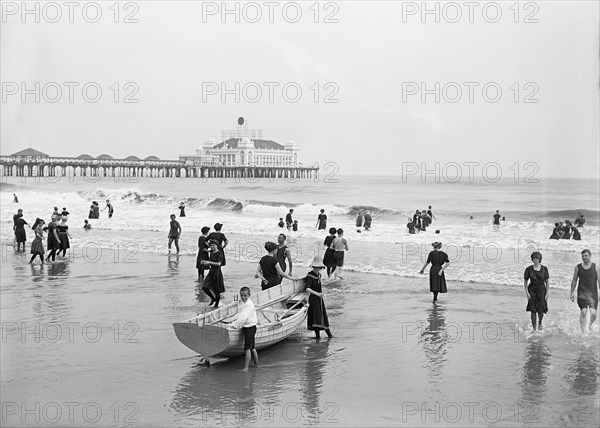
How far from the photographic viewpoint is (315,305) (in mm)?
9516

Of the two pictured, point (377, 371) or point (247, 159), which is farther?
point (247, 159)

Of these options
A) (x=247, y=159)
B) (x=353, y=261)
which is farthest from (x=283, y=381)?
(x=247, y=159)

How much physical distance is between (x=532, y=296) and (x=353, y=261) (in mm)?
9504

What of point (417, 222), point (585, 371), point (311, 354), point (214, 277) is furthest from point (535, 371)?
point (417, 222)

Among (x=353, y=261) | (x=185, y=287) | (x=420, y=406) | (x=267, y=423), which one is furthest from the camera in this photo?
(x=353, y=261)

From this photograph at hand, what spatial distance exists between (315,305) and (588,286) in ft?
12.5

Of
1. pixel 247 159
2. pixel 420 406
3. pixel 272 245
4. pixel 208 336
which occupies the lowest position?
pixel 420 406

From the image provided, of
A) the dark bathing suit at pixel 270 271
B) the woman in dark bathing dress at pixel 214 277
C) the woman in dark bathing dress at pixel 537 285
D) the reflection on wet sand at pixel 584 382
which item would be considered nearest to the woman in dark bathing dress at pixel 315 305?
the dark bathing suit at pixel 270 271

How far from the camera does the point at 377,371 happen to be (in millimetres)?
8117

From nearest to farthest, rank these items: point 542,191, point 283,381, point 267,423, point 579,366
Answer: point 267,423
point 283,381
point 579,366
point 542,191

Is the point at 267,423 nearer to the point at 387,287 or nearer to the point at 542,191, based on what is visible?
the point at 387,287

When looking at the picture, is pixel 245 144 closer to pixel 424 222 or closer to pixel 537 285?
pixel 424 222

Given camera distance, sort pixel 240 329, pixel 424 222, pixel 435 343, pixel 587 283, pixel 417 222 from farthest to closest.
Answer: pixel 424 222, pixel 417 222, pixel 435 343, pixel 587 283, pixel 240 329

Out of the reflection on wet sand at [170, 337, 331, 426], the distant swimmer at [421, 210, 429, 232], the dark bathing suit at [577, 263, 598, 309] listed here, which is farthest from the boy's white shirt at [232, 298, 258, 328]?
the distant swimmer at [421, 210, 429, 232]
